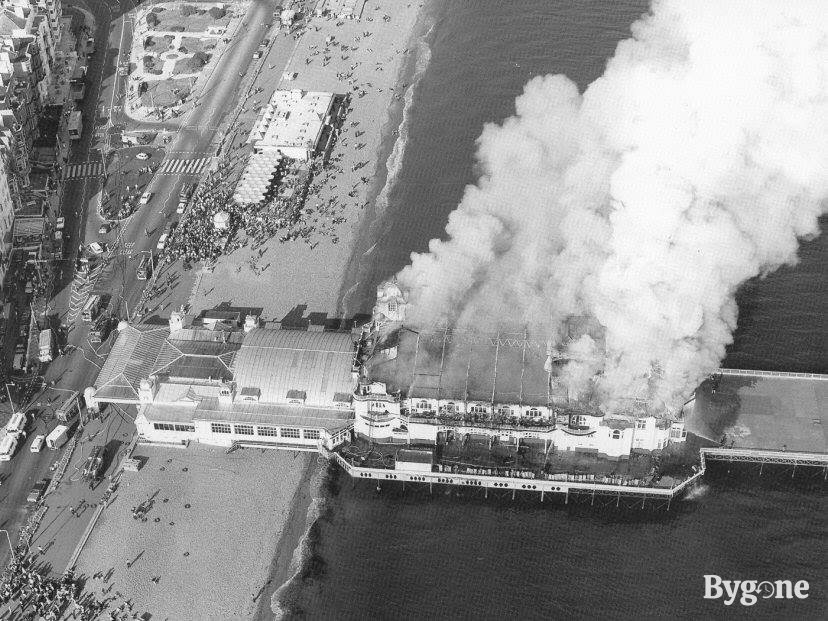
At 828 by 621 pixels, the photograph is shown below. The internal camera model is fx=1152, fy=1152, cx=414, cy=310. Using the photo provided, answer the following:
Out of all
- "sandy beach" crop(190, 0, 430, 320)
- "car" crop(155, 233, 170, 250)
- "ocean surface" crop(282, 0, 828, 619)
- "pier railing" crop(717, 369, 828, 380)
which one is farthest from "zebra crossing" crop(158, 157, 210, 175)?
"pier railing" crop(717, 369, 828, 380)

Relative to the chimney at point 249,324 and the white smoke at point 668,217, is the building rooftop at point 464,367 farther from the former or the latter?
the chimney at point 249,324

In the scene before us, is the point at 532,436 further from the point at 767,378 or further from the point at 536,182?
the point at 536,182

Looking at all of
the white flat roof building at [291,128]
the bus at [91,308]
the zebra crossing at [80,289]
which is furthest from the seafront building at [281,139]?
the bus at [91,308]

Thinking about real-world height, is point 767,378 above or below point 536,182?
below

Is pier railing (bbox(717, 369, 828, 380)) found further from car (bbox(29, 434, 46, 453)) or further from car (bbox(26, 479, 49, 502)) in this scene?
car (bbox(29, 434, 46, 453))

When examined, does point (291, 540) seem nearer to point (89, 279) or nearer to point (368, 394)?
point (368, 394)

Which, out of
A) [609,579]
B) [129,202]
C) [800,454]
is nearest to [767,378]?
[800,454]

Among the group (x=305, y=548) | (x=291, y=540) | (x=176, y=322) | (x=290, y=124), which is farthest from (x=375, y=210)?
(x=305, y=548)
